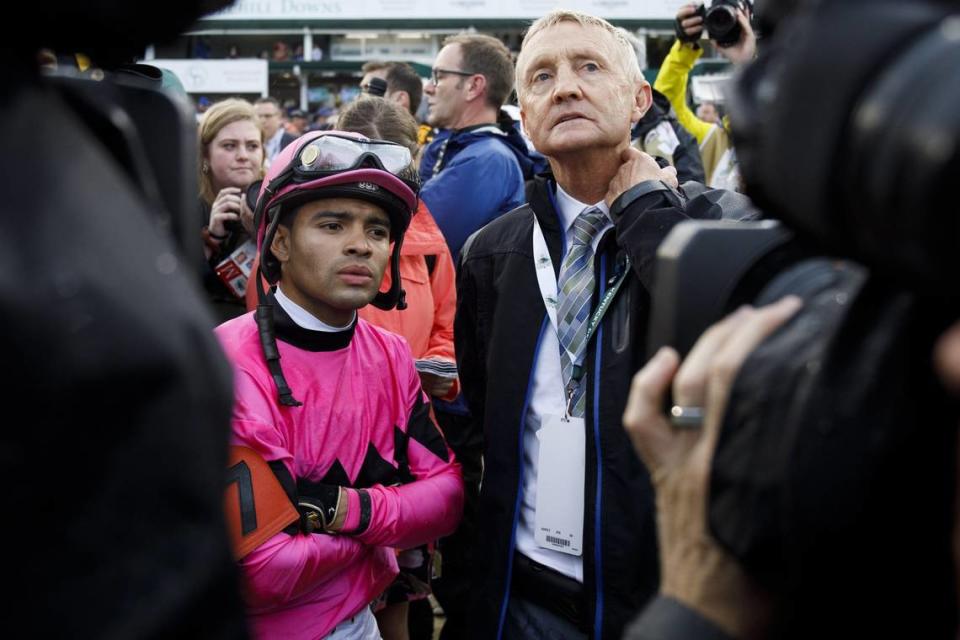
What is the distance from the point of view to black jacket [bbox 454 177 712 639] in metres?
2.06

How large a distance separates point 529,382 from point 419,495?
Answer: 428 mm

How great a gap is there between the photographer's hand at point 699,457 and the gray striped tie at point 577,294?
112cm

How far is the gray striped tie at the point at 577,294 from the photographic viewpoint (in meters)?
2.18

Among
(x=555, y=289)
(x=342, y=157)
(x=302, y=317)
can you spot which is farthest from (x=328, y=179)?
(x=555, y=289)

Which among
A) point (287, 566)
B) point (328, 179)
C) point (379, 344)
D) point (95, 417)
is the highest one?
point (95, 417)

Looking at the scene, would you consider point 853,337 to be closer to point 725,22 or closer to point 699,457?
point 699,457

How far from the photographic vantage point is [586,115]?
2330 mm

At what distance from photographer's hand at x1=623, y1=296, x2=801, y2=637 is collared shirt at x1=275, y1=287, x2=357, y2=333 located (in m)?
1.56

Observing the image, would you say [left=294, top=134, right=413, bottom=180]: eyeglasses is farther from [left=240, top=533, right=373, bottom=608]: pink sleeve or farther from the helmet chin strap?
[left=240, top=533, right=373, bottom=608]: pink sleeve

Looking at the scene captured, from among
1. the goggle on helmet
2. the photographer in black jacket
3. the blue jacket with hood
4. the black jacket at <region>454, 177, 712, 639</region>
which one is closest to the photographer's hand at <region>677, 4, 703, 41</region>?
the blue jacket with hood

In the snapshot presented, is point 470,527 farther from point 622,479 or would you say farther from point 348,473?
point 622,479

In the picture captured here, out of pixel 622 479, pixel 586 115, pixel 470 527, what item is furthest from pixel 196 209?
pixel 470 527

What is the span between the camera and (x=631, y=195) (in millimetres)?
2143

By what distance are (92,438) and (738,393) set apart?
563 mm
